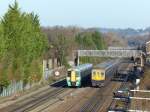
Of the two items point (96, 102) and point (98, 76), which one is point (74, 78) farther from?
point (96, 102)

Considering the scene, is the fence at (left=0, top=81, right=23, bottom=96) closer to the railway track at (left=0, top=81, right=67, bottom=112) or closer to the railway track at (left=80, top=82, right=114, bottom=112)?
the railway track at (left=0, top=81, right=67, bottom=112)

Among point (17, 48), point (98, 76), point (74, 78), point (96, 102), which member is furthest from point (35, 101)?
point (98, 76)

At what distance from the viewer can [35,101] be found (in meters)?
53.8

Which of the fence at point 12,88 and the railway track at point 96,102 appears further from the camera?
the fence at point 12,88

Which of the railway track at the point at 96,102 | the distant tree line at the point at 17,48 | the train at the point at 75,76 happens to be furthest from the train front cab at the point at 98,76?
the distant tree line at the point at 17,48

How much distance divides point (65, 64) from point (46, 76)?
24.4 metres

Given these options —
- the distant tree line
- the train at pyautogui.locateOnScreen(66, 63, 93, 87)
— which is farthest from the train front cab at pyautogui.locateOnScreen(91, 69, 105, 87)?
the distant tree line

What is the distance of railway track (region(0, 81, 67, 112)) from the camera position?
47.4 meters

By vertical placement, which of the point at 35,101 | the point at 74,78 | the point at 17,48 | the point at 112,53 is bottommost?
the point at 35,101

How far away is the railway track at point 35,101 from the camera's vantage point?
156 feet

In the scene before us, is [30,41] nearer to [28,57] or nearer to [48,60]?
[28,57]

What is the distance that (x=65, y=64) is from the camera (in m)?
107

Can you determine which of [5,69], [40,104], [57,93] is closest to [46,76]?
[57,93]

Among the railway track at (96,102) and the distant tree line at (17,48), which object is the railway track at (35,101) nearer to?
the distant tree line at (17,48)
